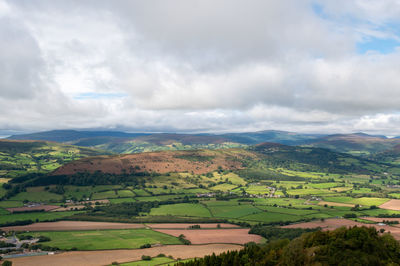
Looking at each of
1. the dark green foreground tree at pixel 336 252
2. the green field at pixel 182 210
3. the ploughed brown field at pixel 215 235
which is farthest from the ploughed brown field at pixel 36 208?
the dark green foreground tree at pixel 336 252

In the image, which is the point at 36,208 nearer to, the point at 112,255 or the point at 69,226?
the point at 69,226

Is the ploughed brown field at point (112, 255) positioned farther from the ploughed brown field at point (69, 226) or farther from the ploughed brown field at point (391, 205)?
the ploughed brown field at point (391, 205)

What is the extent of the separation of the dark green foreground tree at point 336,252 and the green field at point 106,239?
4344 centimetres

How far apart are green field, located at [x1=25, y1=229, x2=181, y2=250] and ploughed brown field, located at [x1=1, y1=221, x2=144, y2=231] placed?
5450mm

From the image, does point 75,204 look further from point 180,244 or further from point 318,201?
point 318,201

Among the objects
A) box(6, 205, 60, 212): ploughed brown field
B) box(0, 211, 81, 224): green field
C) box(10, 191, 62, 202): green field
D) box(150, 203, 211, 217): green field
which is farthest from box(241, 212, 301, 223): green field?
box(10, 191, 62, 202): green field

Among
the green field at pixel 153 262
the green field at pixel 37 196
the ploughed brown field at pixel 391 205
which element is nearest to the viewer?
the green field at pixel 153 262

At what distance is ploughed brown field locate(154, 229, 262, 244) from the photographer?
96.9m

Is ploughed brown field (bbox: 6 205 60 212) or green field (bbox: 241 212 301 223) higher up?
green field (bbox: 241 212 301 223)

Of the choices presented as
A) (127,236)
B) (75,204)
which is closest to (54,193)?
(75,204)

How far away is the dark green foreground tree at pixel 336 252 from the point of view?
4747 cm

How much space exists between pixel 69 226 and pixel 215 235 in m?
63.3

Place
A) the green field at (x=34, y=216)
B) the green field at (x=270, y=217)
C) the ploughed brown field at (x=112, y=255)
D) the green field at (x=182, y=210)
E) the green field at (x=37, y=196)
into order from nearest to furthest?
the ploughed brown field at (x=112, y=255) < the green field at (x=34, y=216) < the green field at (x=270, y=217) < the green field at (x=182, y=210) < the green field at (x=37, y=196)

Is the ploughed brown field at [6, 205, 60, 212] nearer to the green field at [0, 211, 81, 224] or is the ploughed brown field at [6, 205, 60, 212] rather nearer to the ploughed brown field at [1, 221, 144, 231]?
the green field at [0, 211, 81, 224]
